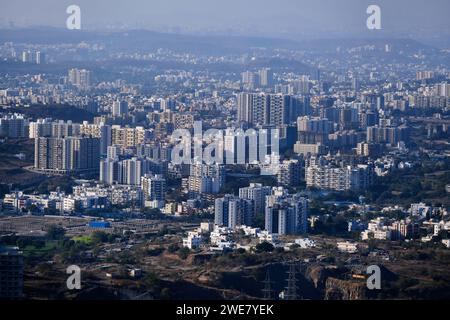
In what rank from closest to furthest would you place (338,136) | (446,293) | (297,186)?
(446,293) < (297,186) < (338,136)

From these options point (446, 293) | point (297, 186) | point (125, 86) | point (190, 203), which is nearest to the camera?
point (446, 293)

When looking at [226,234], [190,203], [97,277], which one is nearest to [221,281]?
[97,277]

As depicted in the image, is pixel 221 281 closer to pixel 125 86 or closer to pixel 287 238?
pixel 287 238

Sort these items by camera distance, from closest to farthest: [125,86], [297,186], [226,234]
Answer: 1. [226,234]
2. [297,186]
3. [125,86]

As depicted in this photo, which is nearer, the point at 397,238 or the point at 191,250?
the point at 191,250

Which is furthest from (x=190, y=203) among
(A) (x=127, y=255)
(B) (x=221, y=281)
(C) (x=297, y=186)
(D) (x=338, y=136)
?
(D) (x=338, y=136)

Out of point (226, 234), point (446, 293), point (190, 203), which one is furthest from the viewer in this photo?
point (190, 203)
